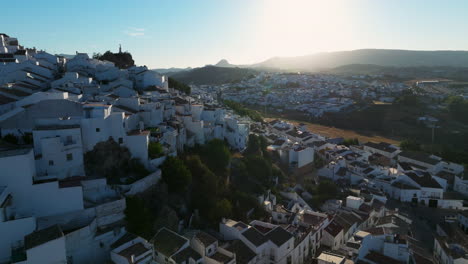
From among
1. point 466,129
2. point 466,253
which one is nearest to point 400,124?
point 466,129

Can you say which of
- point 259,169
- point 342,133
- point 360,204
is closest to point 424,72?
point 342,133

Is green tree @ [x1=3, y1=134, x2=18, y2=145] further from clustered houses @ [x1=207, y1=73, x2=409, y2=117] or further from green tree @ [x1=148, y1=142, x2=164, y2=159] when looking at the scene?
clustered houses @ [x1=207, y1=73, x2=409, y2=117]

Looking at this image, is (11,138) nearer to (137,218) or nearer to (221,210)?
(137,218)

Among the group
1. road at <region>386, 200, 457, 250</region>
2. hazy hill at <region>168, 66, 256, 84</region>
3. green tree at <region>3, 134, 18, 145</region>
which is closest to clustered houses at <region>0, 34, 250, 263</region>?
green tree at <region>3, 134, 18, 145</region>

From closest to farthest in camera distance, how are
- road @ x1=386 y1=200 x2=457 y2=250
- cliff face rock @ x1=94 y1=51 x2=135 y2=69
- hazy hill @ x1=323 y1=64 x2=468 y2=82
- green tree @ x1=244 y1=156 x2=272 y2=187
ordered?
road @ x1=386 y1=200 x2=457 y2=250 → green tree @ x1=244 y1=156 x2=272 y2=187 → cliff face rock @ x1=94 y1=51 x2=135 y2=69 → hazy hill @ x1=323 y1=64 x2=468 y2=82

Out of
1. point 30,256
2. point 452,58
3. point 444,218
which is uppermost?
point 452,58

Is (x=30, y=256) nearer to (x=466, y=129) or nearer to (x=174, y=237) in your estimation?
(x=174, y=237)

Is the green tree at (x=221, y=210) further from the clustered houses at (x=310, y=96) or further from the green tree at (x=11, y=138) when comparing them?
the clustered houses at (x=310, y=96)
